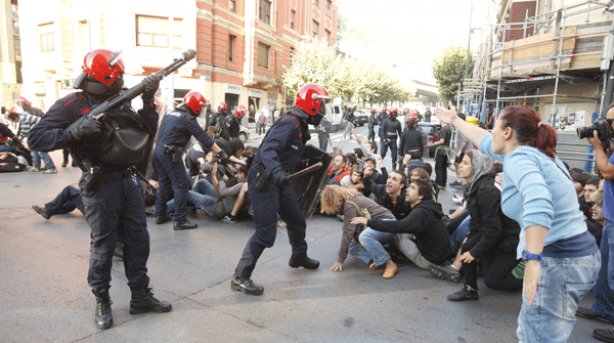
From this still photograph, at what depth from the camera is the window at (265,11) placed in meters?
29.1

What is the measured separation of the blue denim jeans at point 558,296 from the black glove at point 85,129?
2.79 m

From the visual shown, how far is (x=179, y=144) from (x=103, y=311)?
292 cm

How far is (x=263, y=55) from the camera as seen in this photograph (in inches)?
1186

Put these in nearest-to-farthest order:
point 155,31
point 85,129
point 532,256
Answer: point 532,256
point 85,129
point 155,31

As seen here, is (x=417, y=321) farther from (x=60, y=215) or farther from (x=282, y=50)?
(x=282, y=50)

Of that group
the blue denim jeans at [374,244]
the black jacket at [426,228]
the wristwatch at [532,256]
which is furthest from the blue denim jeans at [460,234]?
the wristwatch at [532,256]

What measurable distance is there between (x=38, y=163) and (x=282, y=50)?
25241 millimetres

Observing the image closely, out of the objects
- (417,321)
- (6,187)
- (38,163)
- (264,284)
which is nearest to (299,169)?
(264,284)

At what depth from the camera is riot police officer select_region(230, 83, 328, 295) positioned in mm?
3832

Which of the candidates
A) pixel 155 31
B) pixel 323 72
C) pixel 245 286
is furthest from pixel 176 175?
pixel 323 72

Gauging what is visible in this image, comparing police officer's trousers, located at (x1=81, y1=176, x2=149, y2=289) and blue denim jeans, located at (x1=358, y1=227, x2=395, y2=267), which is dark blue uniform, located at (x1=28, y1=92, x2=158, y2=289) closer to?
police officer's trousers, located at (x1=81, y1=176, x2=149, y2=289)

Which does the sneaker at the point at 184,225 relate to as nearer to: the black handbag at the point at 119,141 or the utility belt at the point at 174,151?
the utility belt at the point at 174,151

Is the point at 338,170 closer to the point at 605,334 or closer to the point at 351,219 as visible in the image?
the point at 351,219

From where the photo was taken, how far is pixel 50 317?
10.8 feet
